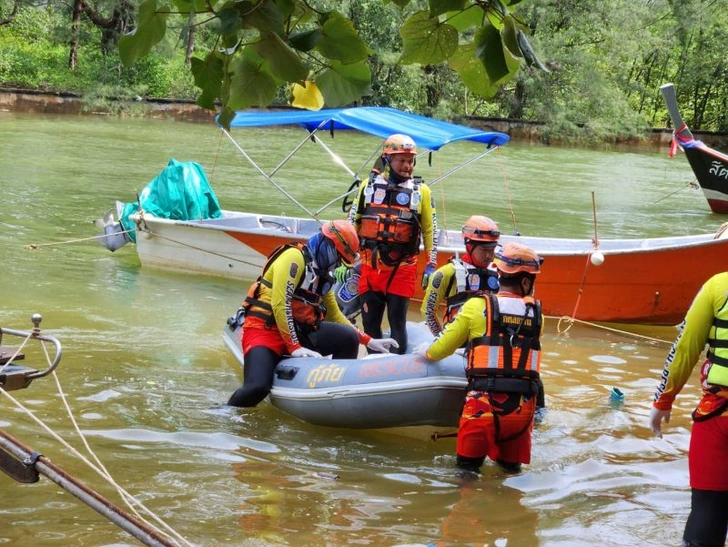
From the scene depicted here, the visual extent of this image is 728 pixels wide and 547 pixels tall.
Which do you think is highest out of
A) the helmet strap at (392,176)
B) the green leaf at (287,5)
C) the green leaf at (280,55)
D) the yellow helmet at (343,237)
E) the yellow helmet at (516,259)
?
the green leaf at (287,5)

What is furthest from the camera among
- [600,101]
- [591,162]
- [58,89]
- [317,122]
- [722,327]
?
[600,101]

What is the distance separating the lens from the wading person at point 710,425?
360 centimetres

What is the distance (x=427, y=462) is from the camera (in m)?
5.64

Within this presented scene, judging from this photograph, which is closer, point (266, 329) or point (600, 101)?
point (266, 329)

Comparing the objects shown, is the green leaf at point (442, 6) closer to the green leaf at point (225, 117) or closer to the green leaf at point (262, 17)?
the green leaf at point (262, 17)

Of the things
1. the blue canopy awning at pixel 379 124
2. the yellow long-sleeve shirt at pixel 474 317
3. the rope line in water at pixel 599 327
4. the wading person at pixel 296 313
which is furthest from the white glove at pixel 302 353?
the rope line in water at pixel 599 327

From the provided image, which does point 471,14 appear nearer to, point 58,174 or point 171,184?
point 171,184

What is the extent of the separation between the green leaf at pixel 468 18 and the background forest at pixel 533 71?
101 ft

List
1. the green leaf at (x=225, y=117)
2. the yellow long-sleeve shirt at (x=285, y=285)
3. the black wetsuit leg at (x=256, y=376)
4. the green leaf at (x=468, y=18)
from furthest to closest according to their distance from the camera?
1. the black wetsuit leg at (x=256, y=376)
2. the yellow long-sleeve shirt at (x=285, y=285)
3. the green leaf at (x=225, y=117)
4. the green leaf at (x=468, y=18)

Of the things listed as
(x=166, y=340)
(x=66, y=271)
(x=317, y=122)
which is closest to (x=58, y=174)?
(x=66, y=271)

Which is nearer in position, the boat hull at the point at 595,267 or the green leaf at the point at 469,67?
the green leaf at the point at 469,67

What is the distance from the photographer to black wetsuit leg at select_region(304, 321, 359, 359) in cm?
646

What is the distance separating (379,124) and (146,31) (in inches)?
280

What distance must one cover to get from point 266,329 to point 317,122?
4.26m
